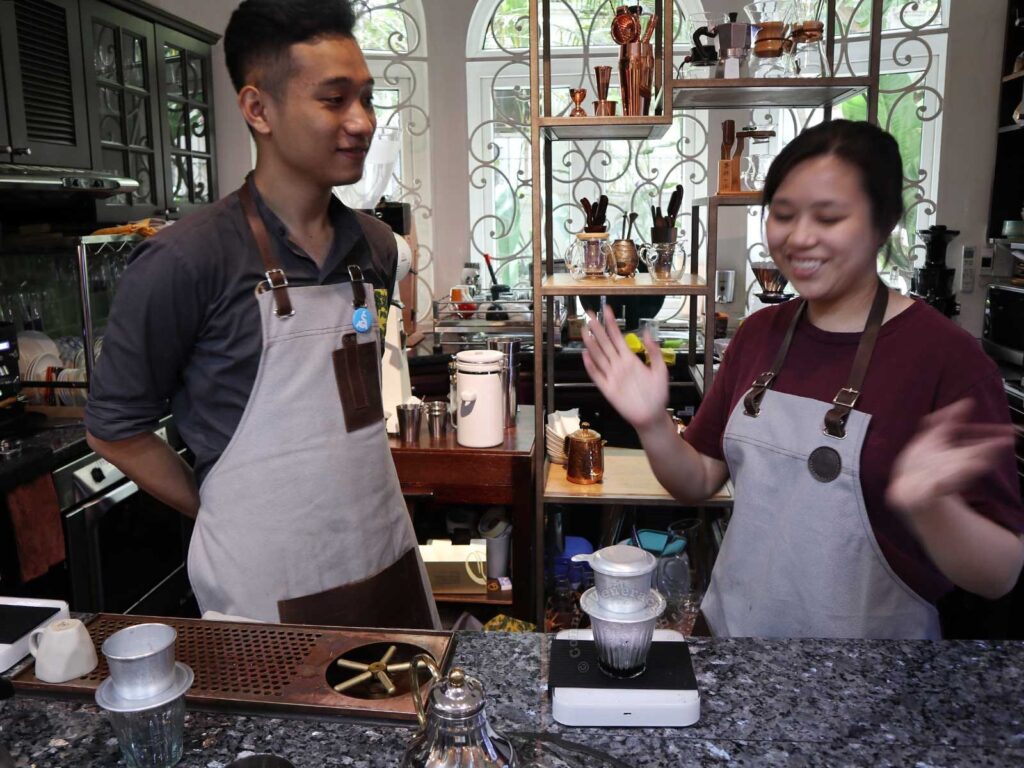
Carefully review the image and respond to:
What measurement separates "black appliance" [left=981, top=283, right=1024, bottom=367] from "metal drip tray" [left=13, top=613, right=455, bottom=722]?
10.8ft

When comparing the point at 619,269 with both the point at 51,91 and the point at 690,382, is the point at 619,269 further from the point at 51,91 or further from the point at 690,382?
the point at 51,91

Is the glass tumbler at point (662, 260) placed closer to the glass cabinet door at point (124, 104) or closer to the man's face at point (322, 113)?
the man's face at point (322, 113)

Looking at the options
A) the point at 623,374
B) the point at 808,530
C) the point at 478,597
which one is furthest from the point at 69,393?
the point at 808,530

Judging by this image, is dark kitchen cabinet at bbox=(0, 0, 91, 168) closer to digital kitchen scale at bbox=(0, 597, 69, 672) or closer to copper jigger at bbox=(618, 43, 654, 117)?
copper jigger at bbox=(618, 43, 654, 117)

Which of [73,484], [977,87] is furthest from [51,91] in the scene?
[977,87]

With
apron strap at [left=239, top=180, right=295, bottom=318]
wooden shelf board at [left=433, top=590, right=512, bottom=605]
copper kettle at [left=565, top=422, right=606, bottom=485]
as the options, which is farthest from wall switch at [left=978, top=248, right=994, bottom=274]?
apron strap at [left=239, top=180, right=295, bottom=318]

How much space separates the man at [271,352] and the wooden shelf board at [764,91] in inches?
50.9

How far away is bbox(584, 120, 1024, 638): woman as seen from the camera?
1364 millimetres

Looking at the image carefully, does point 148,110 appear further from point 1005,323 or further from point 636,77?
point 1005,323

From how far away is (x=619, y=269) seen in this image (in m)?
2.69

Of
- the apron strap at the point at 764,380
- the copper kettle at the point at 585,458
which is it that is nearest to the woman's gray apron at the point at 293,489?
the apron strap at the point at 764,380

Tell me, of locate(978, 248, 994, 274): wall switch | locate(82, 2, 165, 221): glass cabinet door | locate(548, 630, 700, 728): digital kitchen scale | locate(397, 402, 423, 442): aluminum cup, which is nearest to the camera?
locate(548, 630, 700, 728): digital kitchen scale

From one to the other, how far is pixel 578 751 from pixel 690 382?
242 cm

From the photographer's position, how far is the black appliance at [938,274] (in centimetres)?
437
